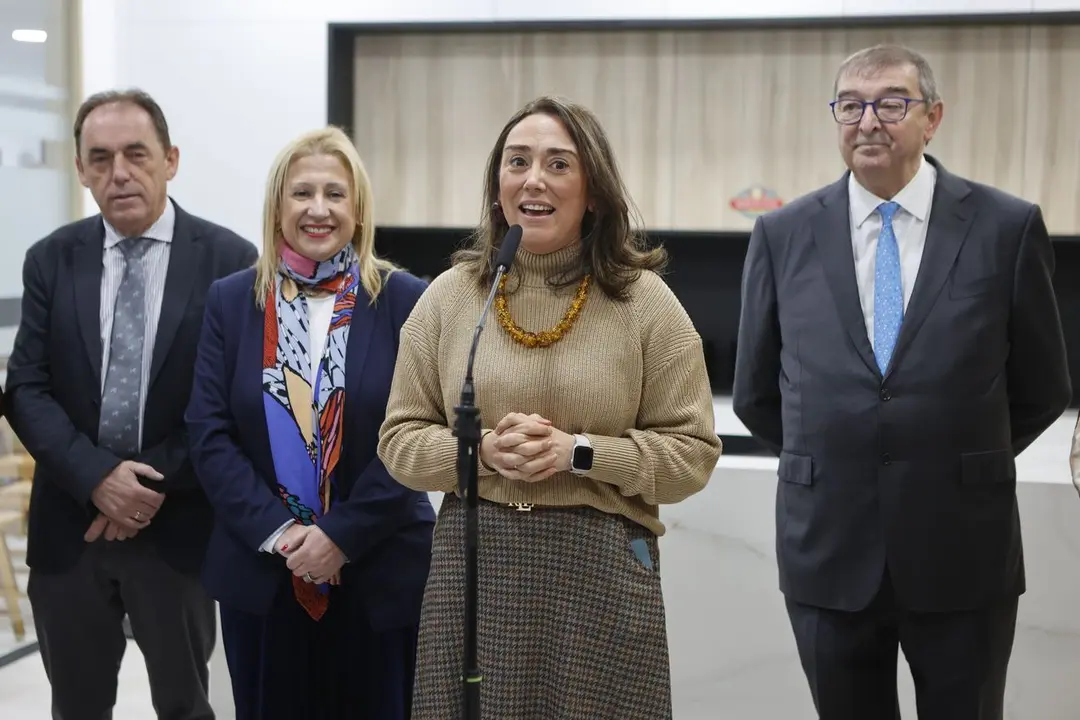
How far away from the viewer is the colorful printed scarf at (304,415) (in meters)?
2.10

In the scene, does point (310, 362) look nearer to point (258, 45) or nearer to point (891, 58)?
point (891, 58)

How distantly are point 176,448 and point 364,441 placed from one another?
0.48m

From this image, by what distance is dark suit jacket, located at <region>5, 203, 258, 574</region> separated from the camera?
2.38 meters

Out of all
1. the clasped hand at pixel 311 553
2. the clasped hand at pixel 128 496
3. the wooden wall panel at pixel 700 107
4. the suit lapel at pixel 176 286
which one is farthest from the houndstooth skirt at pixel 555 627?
the wooden wall panel at pixel 700 107

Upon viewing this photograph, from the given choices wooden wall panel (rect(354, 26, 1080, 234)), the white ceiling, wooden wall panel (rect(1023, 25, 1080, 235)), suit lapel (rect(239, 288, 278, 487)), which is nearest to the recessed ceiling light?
the white ceiling

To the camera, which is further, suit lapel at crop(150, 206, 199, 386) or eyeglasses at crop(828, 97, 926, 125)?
suit lapel at crop(150, 206, 199, 386)

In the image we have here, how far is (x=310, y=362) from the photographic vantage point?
2129 millimetres

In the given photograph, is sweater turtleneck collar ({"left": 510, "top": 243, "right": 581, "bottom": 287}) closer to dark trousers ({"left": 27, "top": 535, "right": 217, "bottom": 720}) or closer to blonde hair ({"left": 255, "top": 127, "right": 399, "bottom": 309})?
blonde hair ({"left": 255, "top": 127, "right": 399, "bottom": 309})

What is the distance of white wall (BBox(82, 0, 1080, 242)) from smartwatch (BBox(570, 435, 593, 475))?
3.38 meters

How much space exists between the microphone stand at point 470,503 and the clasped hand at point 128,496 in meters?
1.06

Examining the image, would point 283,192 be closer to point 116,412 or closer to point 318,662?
point 116,412

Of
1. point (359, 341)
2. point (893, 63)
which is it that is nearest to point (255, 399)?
point (359, 341)

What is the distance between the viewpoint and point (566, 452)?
65.9 inches

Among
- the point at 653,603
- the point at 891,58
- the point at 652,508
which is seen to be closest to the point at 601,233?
the point at 652,508
